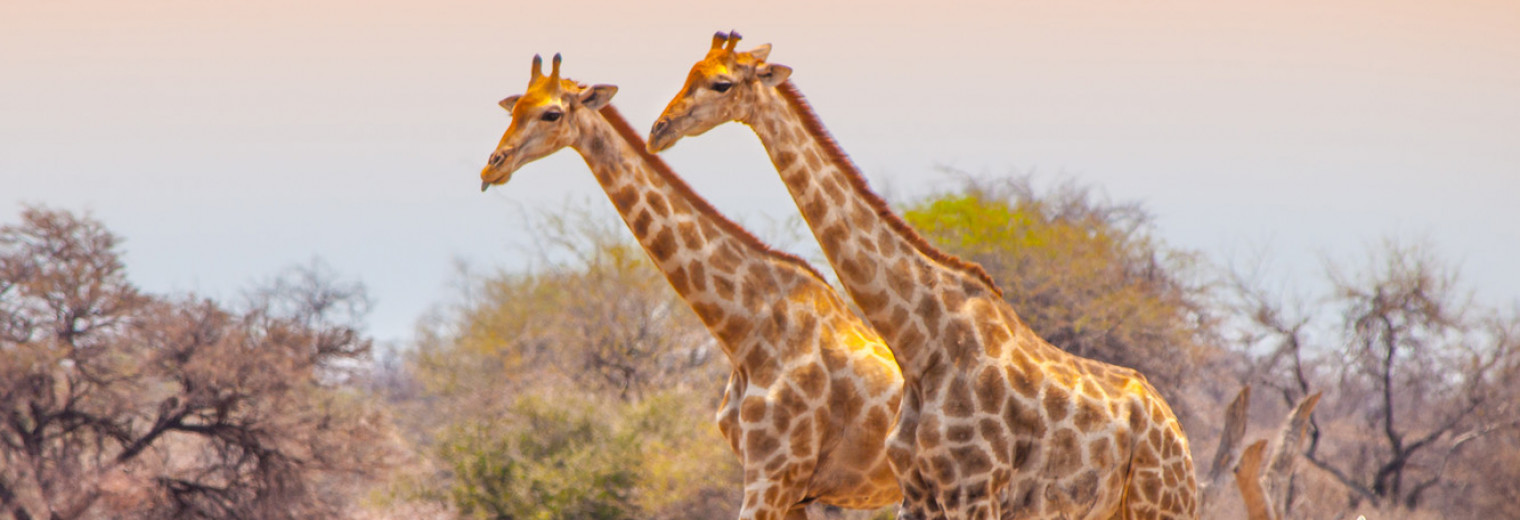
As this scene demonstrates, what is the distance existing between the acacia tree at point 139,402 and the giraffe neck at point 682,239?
40.4 feet

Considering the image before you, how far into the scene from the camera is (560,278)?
86.0ft

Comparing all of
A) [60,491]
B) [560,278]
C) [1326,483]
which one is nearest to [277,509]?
[60,491]

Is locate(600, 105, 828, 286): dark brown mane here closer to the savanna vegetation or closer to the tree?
the savanna vegetation

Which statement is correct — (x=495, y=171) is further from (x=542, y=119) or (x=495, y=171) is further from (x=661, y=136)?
(x=661, y=136)

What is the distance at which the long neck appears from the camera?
6.16 metres

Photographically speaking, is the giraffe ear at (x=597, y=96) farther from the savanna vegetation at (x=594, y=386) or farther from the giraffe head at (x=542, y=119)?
the savanna vegetation at (x=594, y=386)

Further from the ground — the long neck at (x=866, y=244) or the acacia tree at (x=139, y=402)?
the acacia tree at (x=139, y=402)

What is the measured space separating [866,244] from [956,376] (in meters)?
0.69

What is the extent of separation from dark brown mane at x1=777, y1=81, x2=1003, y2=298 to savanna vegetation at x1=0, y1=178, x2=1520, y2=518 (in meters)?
6.11

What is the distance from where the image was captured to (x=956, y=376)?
6.07 meters

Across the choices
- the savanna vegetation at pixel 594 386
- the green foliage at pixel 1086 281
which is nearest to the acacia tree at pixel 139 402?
the savanna vegetation at pixel 594 386

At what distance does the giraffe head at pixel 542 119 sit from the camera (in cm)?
643

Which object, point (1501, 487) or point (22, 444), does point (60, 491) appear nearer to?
point (22, 444)

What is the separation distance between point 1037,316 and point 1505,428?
7960 millimetres
